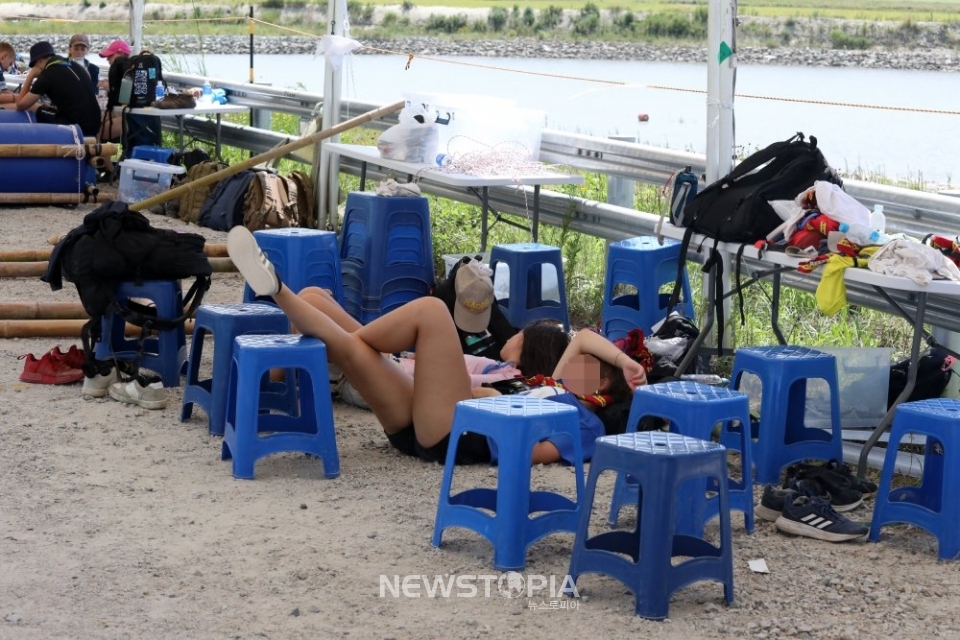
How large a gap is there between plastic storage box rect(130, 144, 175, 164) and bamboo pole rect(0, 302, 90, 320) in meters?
4.14

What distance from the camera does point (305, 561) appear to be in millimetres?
3732

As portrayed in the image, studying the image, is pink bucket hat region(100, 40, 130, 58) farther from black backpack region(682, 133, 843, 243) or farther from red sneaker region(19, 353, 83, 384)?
black backpack region(682, 133, 843, 243)

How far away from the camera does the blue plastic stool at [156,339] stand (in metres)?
5.38

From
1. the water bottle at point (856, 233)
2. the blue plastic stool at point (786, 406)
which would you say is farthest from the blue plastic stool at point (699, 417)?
the water bottle at point (856, 233)

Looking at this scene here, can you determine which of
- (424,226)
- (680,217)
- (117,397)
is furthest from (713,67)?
(117,397)

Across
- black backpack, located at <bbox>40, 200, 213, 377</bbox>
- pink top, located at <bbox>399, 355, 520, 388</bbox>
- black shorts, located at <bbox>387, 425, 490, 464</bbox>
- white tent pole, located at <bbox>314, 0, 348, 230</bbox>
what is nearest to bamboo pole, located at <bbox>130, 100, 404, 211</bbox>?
white tent pole, located at <bbox>314, 0, 348, 230</bbox>

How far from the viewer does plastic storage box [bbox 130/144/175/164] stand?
1047 centimetres

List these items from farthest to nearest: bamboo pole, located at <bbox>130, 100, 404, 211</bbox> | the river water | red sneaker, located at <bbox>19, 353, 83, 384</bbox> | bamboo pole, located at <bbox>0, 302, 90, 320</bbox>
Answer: the river water, bamboo pole, located at <bbox>130, 100, 404, 211</bbox>, bamboo pole, located at <bbox>0, 302, 90, 320</bbox>, red sneaker, located at <bbox>19, 353, 83, 384</bbox>

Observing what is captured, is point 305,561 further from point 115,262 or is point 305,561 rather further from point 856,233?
point 856,233

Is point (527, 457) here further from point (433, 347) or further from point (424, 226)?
point (424, 226)

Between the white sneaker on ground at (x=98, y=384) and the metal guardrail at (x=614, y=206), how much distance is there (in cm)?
258

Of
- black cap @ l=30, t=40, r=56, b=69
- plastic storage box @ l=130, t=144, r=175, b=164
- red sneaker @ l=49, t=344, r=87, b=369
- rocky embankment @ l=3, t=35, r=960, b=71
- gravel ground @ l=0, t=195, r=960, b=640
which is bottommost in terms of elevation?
gravel ground @ l=0, t=195, r=960, b=640

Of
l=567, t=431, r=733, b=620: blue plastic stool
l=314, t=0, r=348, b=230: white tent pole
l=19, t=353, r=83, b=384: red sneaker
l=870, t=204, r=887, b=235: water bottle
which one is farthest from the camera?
l=314, t=0, r=348, b=230: white tent pole

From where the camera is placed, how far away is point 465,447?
4.67m
